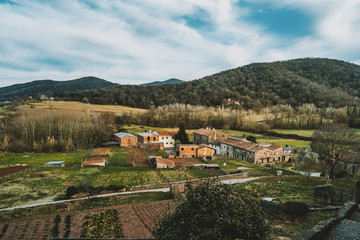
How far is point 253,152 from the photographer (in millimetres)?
41344

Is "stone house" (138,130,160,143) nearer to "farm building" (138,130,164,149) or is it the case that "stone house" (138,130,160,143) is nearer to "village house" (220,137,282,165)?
"farm building" (138,130,164,149)

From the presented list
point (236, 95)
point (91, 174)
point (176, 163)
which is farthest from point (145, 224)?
point (236, 95)

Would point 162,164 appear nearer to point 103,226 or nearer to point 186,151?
point 186,151

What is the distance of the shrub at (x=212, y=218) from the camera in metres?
4.29

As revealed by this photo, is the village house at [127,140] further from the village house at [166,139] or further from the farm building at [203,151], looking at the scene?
the farm building at [203,151]

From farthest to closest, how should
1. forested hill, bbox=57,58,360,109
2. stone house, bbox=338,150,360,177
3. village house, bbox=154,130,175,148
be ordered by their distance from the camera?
forested hill, bbox=57,58,360,109, village house, bbox=154,130,175,148, stone house, bbox=338,150,360,177

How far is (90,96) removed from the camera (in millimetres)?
106625

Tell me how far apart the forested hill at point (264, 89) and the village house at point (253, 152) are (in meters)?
76.0

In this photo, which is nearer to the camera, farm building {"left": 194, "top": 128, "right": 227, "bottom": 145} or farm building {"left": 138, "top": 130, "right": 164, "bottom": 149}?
farm building {"left": 138, "top": 130, "right": 164, "bottom": 149}

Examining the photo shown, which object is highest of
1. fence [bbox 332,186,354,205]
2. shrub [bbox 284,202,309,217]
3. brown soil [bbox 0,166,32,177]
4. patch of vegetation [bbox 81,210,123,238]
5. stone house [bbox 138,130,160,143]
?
shrub [bbox 284,202,309,217]

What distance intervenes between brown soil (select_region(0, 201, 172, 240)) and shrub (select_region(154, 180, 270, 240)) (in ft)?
18.3

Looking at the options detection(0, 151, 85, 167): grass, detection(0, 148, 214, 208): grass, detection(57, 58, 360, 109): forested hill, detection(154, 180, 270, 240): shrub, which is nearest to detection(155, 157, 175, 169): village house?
detection(0, 148, 214, 208): grass

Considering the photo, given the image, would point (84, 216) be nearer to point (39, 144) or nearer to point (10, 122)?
point (39, 144)

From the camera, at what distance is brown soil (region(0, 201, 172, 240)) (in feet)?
36.1
